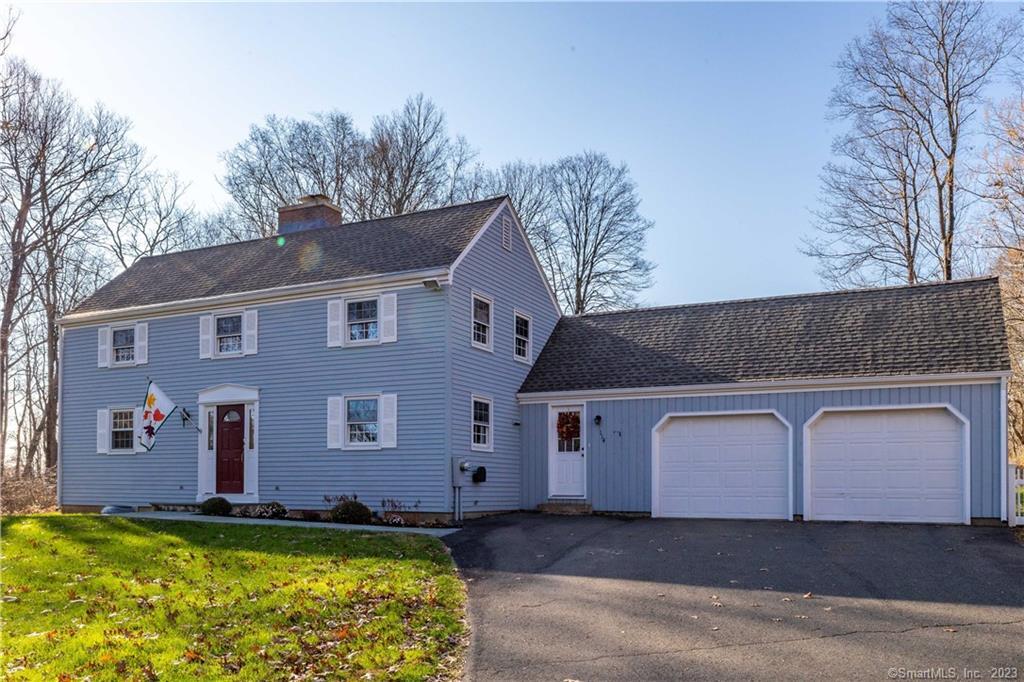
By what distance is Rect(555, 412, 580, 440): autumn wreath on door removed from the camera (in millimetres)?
18783

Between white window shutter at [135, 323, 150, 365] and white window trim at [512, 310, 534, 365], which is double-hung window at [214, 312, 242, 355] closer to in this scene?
white window shutter at [135, 323, 150, 365]

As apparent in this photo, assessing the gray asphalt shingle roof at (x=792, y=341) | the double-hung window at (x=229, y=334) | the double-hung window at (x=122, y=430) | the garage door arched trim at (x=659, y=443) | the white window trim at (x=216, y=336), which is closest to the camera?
the gray asphalt shingle roof at (x=792, y=341)

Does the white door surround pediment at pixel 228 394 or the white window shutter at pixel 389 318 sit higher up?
the white window shutter at pixel 389 318

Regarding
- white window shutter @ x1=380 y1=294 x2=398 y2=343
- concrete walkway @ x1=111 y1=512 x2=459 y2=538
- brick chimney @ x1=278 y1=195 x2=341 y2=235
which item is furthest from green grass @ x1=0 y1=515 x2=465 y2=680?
brick chimney @ x1=278 y1=195 x2=341 y2=235

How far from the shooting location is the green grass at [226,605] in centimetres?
747

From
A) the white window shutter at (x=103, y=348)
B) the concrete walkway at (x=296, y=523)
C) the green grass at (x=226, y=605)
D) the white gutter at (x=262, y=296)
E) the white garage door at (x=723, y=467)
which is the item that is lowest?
the concrete walkway at (x=296, y=523)

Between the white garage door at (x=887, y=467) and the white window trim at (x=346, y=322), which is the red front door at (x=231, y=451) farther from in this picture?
the white garage door at (x=887, y=467)

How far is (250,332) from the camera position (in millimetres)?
19266

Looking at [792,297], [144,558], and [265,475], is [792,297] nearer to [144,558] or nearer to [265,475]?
[265,475]

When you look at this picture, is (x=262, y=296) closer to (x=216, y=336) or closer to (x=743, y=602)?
(x=216, y=336)

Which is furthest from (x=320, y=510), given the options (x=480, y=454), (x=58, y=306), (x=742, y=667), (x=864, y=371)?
(x=58, y=306)

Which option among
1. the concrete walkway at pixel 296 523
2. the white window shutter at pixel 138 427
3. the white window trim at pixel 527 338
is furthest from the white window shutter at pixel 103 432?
the white window trim at pixel 527 338

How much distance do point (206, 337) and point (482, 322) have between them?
6.38 metres

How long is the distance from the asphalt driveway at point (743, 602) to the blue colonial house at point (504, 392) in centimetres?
192
